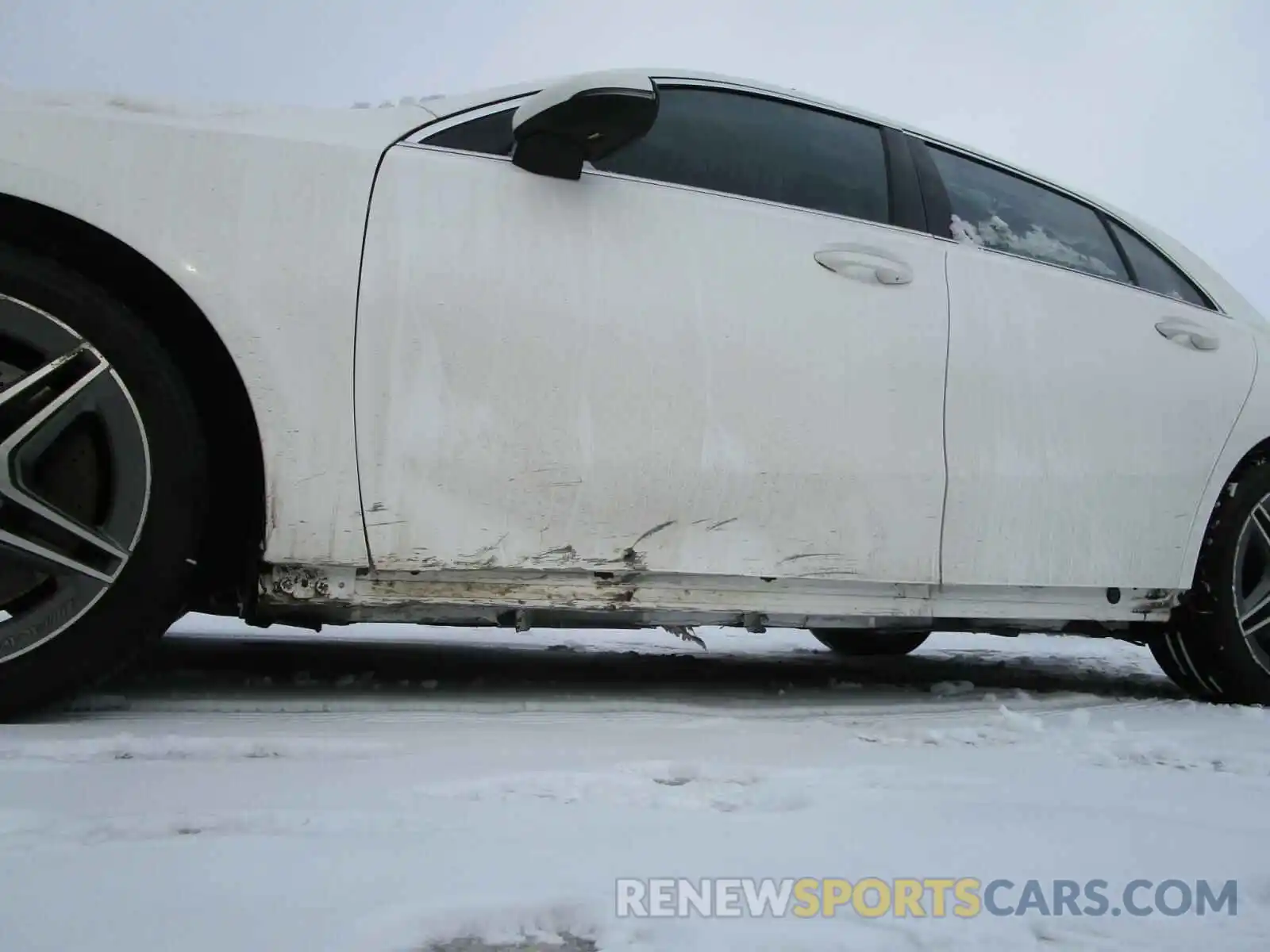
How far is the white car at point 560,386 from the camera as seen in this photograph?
1573 mm

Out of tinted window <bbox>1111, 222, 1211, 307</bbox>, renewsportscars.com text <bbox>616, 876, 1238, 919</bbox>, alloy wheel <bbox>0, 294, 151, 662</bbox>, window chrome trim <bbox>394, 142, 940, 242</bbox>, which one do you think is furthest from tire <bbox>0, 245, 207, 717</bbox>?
tinted window <bbox>1111, 222, 1211, 307</bbox>

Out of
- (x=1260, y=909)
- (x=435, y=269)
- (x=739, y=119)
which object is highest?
(x=739, y=119)

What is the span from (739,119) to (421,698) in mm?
1620

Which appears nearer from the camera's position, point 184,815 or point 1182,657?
point 184,815

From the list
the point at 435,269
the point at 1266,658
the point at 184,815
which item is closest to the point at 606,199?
the point at 435,269

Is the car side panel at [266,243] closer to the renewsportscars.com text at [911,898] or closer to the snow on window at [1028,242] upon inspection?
the renewsportscars.com text at [911,898]

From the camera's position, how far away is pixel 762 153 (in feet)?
7.36

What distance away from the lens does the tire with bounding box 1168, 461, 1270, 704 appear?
256 cm

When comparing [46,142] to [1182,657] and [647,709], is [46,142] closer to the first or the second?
[647,709]

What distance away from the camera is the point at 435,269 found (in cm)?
180

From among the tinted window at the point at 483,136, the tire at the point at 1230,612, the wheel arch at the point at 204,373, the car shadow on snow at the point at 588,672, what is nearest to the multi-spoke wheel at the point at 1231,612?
the tire at the point at 1230,612

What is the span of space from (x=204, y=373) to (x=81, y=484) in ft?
0.98

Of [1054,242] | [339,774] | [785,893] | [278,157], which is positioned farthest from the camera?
[1054,242]

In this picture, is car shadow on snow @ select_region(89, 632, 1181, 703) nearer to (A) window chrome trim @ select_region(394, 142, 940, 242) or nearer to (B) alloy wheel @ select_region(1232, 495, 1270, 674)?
(B) alloy wheel @ select_region(1232, 495, 1270, 674)
